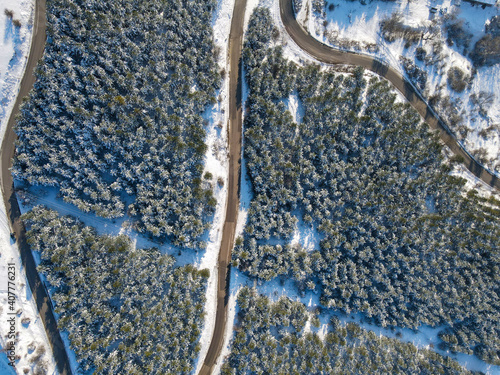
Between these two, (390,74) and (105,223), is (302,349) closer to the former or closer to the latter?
(105,223)

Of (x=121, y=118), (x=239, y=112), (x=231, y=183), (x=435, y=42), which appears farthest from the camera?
(x=435, y=42)

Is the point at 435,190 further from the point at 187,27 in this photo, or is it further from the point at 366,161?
the point at 187,27

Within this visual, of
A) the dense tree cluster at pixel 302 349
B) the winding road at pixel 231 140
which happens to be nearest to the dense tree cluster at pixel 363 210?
the winding road at pixel 231 140

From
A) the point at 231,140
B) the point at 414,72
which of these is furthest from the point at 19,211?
the point at 414,72

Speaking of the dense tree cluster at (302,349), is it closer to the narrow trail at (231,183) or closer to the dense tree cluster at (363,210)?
the narrow trail at (231,183)

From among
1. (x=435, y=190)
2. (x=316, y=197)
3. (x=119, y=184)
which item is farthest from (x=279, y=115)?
(x=435, y=190)

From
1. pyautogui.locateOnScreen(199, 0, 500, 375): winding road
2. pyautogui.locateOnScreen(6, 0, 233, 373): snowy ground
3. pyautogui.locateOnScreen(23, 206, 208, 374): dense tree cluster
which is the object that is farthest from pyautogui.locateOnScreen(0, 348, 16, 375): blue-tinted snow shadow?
pyautogui.locateOnScreen(199, 0, 500, 375): winding road

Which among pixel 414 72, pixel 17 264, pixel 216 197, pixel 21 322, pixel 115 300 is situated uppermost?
pixel 414 72
